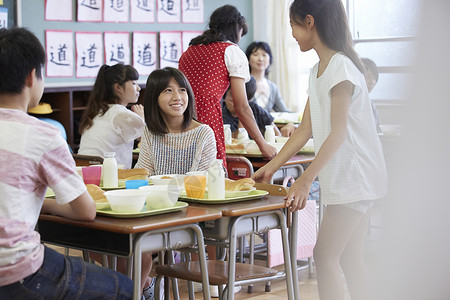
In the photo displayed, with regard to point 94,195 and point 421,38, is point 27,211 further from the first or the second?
point 421,38

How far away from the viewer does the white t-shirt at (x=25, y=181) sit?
60.7 inches

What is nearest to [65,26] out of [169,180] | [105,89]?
[105,89]

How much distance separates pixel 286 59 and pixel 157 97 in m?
4.43

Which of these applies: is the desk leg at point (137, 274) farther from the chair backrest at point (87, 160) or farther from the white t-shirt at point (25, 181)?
the chair backrest at point (87, 160)

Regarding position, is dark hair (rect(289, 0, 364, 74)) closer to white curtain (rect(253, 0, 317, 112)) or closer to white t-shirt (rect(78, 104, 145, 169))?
white t-shirt (rect(78, 104, 145, 169))

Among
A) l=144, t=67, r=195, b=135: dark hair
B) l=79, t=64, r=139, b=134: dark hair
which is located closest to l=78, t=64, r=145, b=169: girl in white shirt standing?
l=79, t=64, r=139, b=134: dark hair

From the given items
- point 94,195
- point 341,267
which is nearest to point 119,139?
point 94,195

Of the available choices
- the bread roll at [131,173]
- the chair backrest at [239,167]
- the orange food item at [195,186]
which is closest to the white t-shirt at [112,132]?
the chair backrest at [239,167]

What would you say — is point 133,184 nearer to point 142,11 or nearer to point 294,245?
point 294,245

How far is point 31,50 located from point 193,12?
521 centimetres

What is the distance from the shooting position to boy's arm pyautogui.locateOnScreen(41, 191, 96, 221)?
68.9 inches

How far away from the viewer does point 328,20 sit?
203cm

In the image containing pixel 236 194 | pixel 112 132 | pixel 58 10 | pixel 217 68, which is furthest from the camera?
pixel 58 10

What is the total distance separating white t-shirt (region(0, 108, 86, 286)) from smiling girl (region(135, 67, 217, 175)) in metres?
1.21
